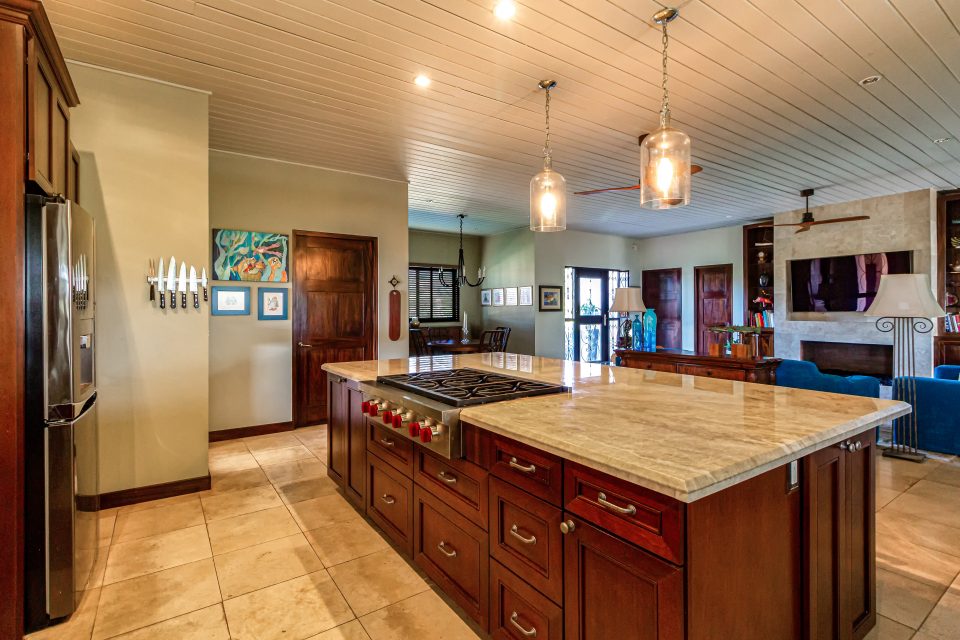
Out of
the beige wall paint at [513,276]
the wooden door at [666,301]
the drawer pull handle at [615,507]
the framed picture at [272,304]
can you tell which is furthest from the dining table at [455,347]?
the drawer pull handle at [615,507]

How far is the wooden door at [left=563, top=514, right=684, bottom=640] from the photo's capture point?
1117 mm

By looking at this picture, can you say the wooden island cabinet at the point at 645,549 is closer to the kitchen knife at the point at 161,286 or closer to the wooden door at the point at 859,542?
the wooden door at the point at 859,542

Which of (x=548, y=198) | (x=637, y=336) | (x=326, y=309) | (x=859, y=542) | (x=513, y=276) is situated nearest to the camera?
(x=859, y=542)

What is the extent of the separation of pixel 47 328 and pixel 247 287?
2841 mm

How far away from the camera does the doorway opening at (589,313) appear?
28.7 feet

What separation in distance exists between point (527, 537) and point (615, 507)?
1.42 feet

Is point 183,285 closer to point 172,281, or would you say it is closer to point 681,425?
point 172,281

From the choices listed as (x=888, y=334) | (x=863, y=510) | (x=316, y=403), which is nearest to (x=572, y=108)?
(x=863, y=510)

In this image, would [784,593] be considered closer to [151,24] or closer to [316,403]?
[151,24]

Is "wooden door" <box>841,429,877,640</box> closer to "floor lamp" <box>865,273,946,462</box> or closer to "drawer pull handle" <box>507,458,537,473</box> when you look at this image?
"drawer pull handle" <box>507,458,537,473</box>

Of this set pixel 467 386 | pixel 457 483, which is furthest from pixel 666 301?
pixel 457 483

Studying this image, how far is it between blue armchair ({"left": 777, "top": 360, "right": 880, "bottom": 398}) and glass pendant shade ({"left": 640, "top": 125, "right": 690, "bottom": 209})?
8.17 ft

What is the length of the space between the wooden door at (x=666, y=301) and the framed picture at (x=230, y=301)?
725 cm

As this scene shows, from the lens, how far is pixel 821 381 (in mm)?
4051
